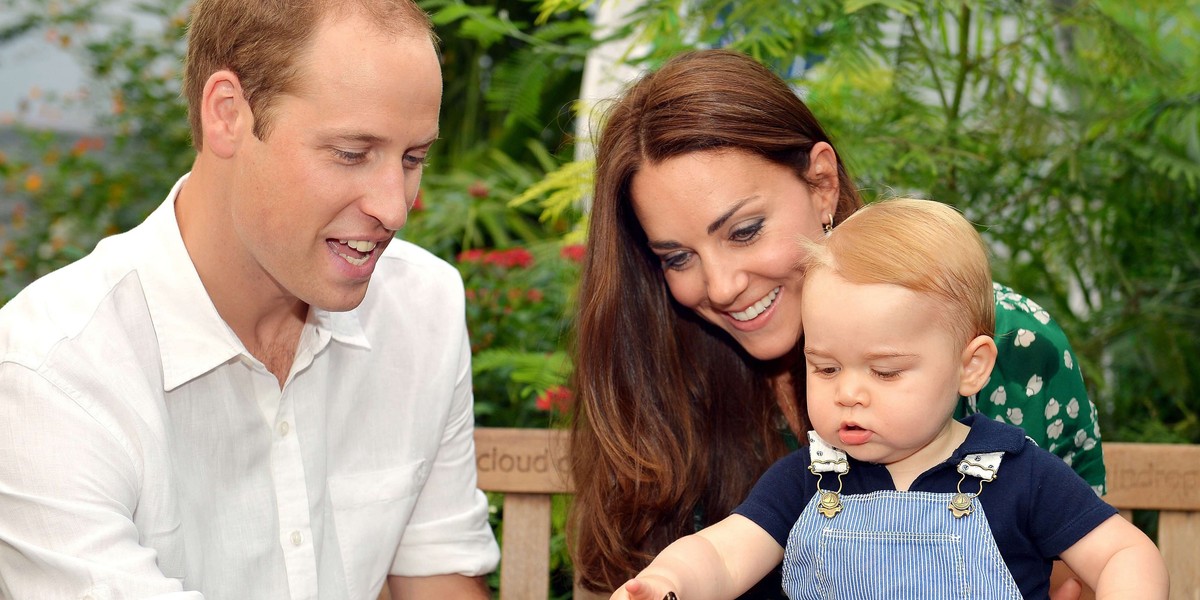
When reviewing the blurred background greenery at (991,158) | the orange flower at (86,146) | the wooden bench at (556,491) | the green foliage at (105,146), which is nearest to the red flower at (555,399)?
the blurred background greenery at (991,158)

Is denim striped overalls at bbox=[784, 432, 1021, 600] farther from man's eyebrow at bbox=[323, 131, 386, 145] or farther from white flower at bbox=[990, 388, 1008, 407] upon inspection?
man's eyebrow at bbox=[323, 131, 386, 145]

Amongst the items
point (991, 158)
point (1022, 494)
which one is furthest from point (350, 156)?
point (991, 158)

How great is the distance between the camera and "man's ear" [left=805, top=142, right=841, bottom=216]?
8.84 ft

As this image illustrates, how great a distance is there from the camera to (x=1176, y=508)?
280 cm

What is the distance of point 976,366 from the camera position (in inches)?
82.1

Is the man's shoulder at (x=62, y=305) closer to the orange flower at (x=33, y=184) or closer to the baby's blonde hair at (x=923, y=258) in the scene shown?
the baby's blonde hair at (x=923, y=258)

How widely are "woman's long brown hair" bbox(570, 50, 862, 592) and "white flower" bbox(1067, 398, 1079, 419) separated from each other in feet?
1.94

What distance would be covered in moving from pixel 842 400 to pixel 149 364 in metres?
1.26

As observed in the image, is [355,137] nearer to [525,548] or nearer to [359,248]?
[359,248]

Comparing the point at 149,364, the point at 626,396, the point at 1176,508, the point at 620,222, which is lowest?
the point at 1176,508

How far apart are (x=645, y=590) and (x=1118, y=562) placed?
29.0 inches

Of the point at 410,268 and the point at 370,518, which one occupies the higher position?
the point at 410,268

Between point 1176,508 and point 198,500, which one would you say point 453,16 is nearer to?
point 198,500

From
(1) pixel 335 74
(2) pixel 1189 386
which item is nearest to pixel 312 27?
(1) pixel 335 74
